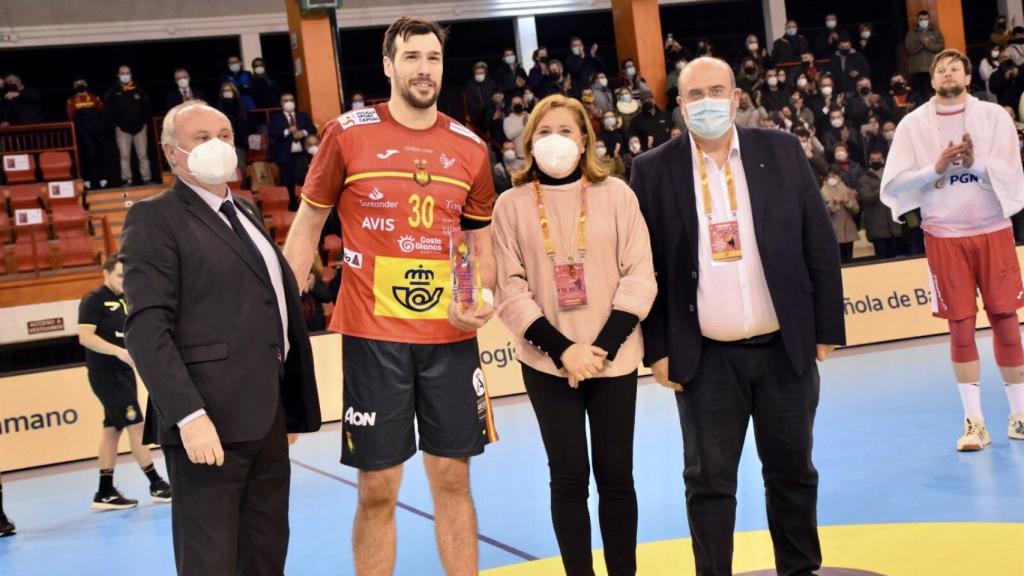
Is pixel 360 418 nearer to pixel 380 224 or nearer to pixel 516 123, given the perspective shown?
pixel 380 224

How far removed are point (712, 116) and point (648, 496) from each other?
117 inches

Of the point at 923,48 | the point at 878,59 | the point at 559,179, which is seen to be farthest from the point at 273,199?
the point at 878,59

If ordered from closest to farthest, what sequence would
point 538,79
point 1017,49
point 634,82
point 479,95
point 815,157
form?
point 815,157 → point 538,79 → point 479,95 → point 634,82 → point 1017,49

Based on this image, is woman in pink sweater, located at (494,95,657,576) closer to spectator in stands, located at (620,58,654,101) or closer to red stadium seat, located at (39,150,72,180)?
spectator in stands, located at (620,58,654,101)

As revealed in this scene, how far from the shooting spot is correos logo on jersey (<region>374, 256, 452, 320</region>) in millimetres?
4098

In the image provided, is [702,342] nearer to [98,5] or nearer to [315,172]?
[315,172]

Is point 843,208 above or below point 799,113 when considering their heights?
below

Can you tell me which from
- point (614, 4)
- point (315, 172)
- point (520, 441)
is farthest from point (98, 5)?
A: point (315, 172)

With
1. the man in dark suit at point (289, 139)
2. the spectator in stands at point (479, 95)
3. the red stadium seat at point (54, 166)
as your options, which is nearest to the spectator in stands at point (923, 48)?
the spectator in stands at point (479, 95)

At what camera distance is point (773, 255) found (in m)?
4.11

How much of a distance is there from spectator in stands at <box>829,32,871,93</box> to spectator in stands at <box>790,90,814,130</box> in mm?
1966

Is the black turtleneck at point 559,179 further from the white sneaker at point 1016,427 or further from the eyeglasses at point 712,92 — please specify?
the white sneaker at point 1016,427

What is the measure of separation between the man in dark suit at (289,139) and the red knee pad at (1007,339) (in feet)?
43.6

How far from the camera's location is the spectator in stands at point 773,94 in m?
19.9
